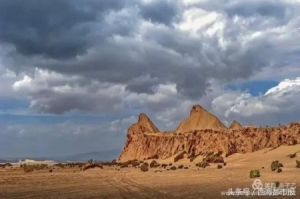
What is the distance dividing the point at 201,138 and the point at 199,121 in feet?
83.0

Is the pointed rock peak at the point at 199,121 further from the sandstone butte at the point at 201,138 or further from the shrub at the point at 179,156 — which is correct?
the shrub at the point at 179,156

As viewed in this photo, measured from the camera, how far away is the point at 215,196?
21531mm

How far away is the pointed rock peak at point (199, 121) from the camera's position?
127800 millimetres

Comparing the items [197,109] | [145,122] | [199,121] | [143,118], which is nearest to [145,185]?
[199,121]

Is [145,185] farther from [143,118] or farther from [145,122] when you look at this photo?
[145,122]

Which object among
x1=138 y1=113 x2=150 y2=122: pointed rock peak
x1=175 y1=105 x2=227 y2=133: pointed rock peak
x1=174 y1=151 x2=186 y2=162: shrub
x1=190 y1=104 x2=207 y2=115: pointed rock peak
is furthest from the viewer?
x1=138 y1=113 x2=150 y2=122: pointed rock peak

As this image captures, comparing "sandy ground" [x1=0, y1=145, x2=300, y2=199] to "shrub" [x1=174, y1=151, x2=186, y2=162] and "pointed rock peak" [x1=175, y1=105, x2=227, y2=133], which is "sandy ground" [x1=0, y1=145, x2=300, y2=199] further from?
"pointed rock peak" [x1=175, y1=105, x2=227, y2=133]

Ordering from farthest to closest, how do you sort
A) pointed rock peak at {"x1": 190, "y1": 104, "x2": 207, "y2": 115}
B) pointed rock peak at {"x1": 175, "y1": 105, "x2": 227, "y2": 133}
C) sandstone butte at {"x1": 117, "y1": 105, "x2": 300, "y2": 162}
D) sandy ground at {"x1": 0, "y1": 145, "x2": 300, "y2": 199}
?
1. pointed rock peak at {"x1": 190, "y1": 104, "x2": 207, "y2": 115}
2. pointed rock peak at {"x1": 175, "y1": 105, "x2": 227, "y2": 133}
3. sandstone butte at {"x1": 117, "y1": 105, "x2": 300, "y2": 162}
4. sandy ground at {"x1": 0, "y1": 145, "x2": 300, "y2": 199}

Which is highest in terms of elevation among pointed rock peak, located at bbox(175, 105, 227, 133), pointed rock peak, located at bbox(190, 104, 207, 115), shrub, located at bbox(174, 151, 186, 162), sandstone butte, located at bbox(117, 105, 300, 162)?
pointed rock peak, located at bbox(190, 104, 207, 115)

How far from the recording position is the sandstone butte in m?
84.8

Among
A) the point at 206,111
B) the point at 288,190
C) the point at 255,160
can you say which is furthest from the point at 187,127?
the point at 288,190

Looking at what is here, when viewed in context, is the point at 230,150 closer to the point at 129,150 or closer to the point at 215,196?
the point at 129,150

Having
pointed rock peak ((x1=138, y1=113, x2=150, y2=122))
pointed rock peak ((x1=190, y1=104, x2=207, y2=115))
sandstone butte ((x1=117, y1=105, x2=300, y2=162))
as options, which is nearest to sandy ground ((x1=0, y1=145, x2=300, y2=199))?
sandstone butte ((x1=117, y1=105, x2=300, y2=162))

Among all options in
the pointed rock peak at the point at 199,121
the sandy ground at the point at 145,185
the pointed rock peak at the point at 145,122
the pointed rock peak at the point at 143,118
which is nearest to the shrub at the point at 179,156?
the pointed rock peak at the point at 199,121
